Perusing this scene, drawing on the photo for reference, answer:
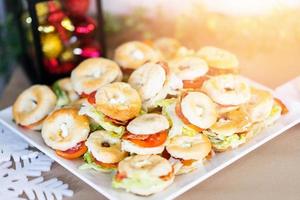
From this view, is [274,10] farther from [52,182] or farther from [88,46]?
[52,182]

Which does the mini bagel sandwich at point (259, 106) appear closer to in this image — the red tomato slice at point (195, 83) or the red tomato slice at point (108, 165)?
the red tomato slice at point (195, 83)

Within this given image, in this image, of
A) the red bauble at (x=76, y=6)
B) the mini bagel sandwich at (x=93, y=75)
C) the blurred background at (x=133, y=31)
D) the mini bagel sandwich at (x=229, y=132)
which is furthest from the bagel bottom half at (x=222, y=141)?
the red bauble at (x=76, y=6)

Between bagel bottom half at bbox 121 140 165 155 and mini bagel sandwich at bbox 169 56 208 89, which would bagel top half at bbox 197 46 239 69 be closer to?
mini bagel sandwich at bbox 169 56 208 89

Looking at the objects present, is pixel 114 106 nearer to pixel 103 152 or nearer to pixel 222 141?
pixel 103 152

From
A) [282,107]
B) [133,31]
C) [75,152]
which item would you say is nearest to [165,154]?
[75,152]

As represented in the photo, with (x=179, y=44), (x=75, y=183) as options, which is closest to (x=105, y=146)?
(x=75, y=183)

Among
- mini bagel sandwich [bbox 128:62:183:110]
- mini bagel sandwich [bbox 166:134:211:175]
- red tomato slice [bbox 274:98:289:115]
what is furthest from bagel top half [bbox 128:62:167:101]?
red tomato slice [bbox 274:98:289:115]
